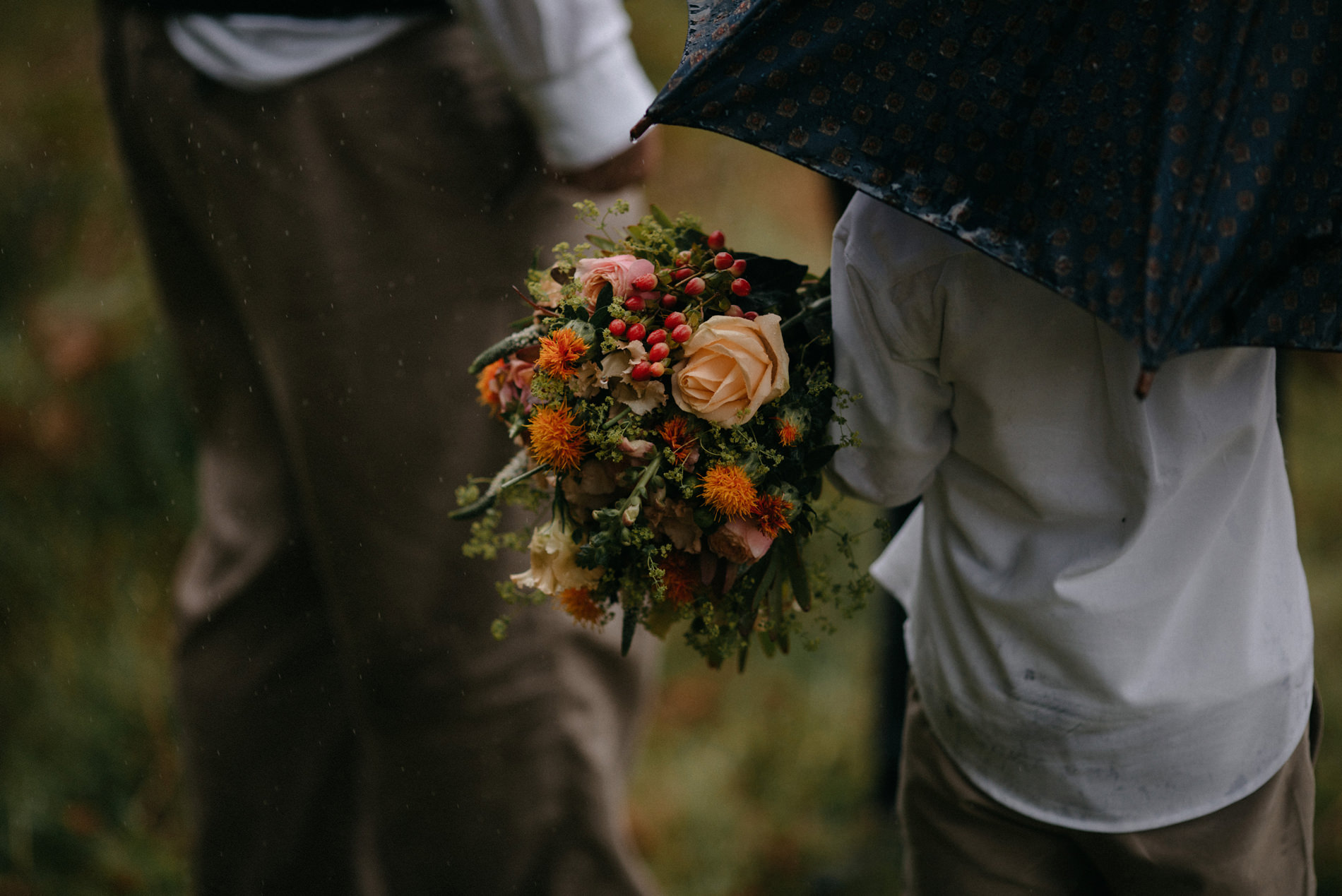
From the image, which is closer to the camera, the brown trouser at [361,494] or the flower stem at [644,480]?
the flower stem at [644,480]

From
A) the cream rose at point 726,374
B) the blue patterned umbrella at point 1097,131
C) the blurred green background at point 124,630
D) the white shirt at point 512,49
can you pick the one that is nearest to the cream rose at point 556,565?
the cream rose at point 726,374

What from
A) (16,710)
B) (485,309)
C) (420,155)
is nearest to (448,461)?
(485,309)

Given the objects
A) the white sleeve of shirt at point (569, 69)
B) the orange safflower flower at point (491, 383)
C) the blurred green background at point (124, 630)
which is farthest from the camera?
the blurred green background at point (124, 630)

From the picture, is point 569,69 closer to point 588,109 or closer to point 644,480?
point 588,109

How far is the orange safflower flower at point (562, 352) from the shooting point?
1.09 meters

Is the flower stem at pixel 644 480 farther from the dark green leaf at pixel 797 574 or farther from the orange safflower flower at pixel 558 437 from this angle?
the dark green leaf at pixel 797 574

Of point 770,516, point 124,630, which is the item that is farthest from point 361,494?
point 124,630

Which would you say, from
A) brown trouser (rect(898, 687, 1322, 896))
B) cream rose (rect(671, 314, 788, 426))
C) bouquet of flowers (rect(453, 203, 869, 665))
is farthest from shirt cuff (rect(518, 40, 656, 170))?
brown trouser (rect(898, 687, 1322, 896))

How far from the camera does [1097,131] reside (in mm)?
944

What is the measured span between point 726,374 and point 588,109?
28.0 inches

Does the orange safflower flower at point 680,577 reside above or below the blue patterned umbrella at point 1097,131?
below

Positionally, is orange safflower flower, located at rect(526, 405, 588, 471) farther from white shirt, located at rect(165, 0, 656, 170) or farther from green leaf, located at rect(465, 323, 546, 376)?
white shirt, located at rect(165, 0, 656, 170)

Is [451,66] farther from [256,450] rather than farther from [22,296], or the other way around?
[22,296]

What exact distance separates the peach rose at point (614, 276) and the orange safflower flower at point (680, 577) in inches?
10.9
